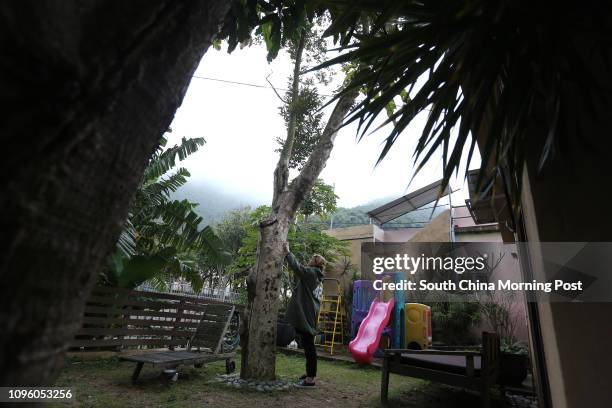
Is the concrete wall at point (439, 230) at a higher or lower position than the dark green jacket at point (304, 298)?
higher

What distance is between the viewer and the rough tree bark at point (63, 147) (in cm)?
40

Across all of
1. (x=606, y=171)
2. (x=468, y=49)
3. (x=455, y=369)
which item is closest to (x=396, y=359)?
(x=455, y=369)

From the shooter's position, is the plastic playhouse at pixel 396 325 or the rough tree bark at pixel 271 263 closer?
the rough tree bark at pixel 271 263

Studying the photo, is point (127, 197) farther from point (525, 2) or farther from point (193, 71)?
point (525, 2)

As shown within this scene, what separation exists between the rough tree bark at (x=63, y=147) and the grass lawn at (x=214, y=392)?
370 centimetres

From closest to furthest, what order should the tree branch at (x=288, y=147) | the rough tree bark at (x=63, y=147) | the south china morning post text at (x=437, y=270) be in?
the rough tree bark at (x=63, y=147) → the tree branch at (x=288, y=147) → the south china morning post text at (x=437, y=270)

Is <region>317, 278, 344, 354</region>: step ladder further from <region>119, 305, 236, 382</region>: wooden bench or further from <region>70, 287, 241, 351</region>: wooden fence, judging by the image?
<region>119, 305, 236, 382</region>: wooden bench

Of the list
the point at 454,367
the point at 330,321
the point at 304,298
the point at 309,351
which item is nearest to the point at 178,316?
the point at 304,298

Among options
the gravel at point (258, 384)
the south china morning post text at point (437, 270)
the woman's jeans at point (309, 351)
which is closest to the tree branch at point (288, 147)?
the woman's jeans at point (309, 351)

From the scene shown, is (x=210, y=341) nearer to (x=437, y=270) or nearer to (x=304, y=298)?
(x=304, y=298)

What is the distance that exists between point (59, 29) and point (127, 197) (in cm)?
26

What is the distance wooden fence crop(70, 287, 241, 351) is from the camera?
5359 millimetres

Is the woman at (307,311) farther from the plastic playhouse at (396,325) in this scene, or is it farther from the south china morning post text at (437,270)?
the south china morning post text at (437,270)

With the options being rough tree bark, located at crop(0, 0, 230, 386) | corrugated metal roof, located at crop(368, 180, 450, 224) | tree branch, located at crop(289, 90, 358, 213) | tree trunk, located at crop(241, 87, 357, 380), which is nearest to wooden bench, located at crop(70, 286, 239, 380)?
tree trunk, located at crop(241, 87, 357, 380)
